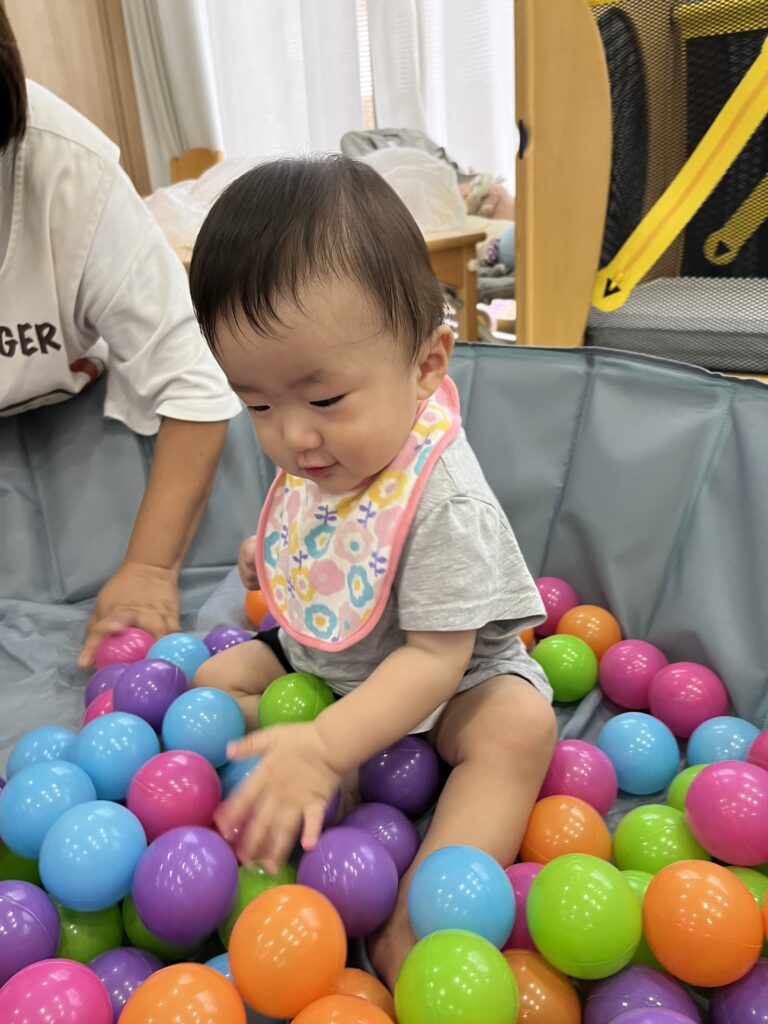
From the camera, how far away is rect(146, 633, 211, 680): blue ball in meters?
0.91

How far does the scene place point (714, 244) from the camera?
1146 mm

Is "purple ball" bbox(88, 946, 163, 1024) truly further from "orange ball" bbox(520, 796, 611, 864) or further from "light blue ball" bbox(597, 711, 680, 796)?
"light blue ball" bbox(597, 711, 680, 796)

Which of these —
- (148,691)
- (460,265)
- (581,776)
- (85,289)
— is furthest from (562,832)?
(460,265)

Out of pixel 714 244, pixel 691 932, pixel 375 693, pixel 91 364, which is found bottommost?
pixel 691 932

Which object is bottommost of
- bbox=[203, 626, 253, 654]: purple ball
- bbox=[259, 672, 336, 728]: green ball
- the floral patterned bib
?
bbox=[203, 626, 253, 654]: purple ball

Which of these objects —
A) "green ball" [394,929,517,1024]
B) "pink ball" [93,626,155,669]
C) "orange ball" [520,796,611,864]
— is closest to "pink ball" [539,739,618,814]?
"orange ball" [520,796,611,864]

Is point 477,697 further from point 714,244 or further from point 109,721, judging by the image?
point 714,244

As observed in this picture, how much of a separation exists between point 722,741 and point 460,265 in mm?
1606

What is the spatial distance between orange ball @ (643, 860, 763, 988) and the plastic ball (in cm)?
42

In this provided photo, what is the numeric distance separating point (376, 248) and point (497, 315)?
1750 millimetres

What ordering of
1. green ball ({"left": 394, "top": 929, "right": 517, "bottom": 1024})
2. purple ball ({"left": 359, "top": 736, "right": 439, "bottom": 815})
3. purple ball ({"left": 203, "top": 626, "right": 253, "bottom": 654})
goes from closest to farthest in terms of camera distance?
green ball ({"left": 394, "top": 929, "right": 517, "bottom": 1024}) < purple ball ({"left": 359, "top": 736, "right": 439, "bottom": 815}) < purple ball ({"left": 203, "top": 626, "right": 253, "bottom": 654})

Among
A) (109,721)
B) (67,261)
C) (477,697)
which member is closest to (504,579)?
(477,697)

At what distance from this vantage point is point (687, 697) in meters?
0.85

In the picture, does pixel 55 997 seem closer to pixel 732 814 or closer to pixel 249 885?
pixel 249 885
